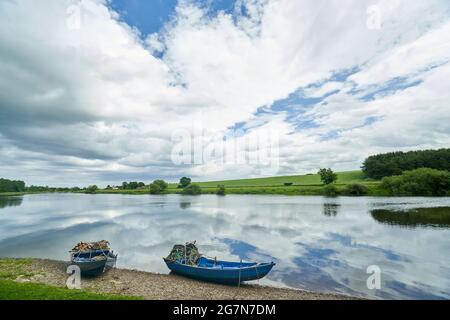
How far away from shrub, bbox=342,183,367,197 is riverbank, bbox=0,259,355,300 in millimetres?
112992

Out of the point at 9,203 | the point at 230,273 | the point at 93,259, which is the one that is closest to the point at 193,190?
the point at 9,203

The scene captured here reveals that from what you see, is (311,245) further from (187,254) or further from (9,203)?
(9,203)

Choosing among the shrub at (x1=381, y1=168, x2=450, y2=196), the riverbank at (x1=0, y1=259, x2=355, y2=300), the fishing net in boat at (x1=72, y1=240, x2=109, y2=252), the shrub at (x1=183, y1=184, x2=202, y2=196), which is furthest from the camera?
the shrub at (x1=183, y1=184, x2=202, y2=196)

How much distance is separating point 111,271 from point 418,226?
46.3 meters

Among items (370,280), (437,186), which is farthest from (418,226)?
(437,186)

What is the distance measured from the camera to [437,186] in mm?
106062

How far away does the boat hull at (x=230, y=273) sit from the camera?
69.8 feet

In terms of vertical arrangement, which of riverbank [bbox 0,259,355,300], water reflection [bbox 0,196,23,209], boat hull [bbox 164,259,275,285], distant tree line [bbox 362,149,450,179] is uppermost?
distant tree line [bbox 362,149,450,179]

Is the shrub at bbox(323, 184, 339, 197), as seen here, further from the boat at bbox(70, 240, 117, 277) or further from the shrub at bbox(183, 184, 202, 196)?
the boat at bbox(70, 240, 117, 277)

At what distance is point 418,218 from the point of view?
51.8m

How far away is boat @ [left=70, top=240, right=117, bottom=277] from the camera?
24297 millimetres

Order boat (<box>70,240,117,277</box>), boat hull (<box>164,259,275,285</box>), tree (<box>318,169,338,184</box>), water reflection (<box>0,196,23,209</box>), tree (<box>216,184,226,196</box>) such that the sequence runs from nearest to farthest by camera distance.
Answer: boat hull (<box>164,259,275,285</box>) → boat (<box>70,240,117,277</box>) → water reflection (<box>0,196,23,209</box>) → tree (<box>318,169,338,184</box>) → tree (<box>216,184,226,196</box>)

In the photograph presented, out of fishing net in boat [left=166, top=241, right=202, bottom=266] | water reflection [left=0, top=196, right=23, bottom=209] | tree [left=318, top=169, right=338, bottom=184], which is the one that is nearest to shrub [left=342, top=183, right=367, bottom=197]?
tree [left=318, top=169, right=338, bottom=184]

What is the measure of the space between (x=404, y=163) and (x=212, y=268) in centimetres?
16421
